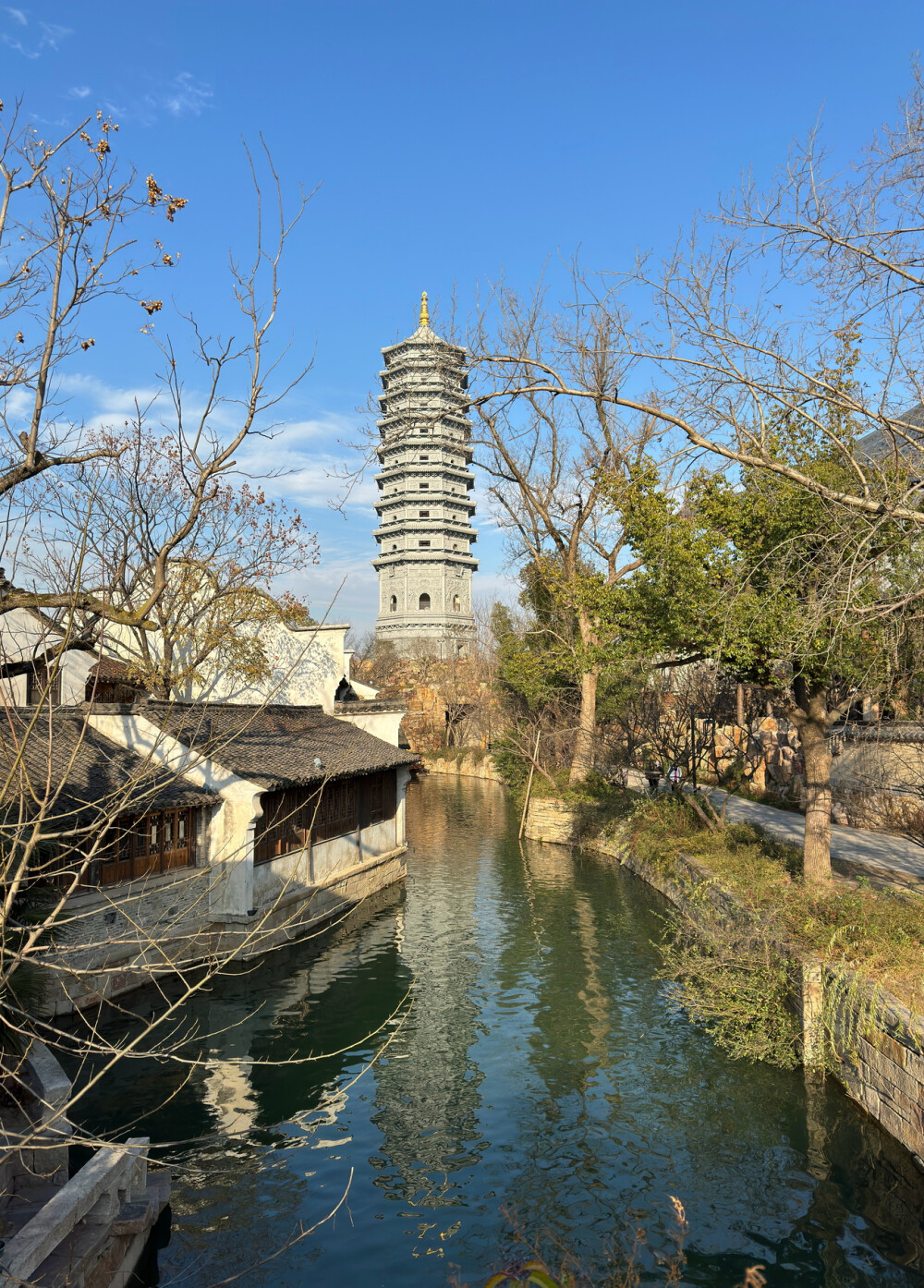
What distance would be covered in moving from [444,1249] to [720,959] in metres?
5.55

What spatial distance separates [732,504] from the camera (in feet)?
43.8

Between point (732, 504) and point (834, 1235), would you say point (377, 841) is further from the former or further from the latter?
point (834, 1235)

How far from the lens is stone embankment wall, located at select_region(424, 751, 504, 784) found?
43406 millimetres

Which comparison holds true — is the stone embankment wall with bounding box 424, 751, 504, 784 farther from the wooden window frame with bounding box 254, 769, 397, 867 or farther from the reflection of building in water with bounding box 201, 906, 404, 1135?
the reflection of building in water with bounding box 201, 906, 404, 1135

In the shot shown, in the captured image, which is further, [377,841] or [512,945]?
[377,841]

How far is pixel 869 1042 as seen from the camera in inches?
344

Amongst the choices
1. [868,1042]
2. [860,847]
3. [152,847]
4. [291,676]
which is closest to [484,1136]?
[868,1042]

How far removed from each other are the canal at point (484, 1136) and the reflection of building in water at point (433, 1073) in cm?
3

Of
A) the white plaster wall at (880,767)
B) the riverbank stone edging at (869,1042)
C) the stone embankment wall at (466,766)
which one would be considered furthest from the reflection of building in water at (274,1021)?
the stone embankment wall at (466,766)

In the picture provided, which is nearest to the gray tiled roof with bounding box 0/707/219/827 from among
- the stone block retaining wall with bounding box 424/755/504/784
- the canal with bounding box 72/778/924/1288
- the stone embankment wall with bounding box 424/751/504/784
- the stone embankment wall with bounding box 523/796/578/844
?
the canal with bounding box 72/778/924/1288

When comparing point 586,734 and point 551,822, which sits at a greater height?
point 586,734

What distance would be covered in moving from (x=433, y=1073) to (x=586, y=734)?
1772cm

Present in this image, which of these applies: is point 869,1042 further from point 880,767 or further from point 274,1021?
point 880,767

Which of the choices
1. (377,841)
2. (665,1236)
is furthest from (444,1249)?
(377,841)
